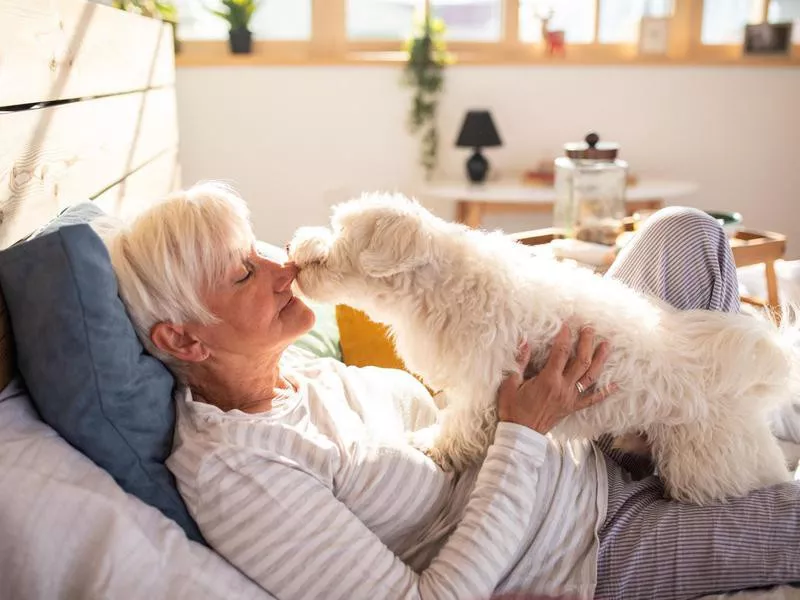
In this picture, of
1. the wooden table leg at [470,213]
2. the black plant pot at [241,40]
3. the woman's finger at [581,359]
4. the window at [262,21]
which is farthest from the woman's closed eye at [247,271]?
the window at [262,21]

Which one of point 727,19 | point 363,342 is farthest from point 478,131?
point 363,342

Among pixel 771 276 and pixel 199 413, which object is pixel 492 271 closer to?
pixel 199 413

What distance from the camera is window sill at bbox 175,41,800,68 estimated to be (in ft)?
15.3

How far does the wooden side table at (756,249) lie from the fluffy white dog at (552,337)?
1.16m

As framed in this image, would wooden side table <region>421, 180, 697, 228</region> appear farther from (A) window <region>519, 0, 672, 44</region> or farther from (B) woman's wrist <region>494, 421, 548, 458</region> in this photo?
(B) woman's wrist <region>494, 421, 548, 458</region>

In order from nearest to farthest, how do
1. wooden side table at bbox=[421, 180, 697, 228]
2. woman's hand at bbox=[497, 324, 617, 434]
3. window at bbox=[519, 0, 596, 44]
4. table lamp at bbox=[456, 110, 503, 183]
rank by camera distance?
woman's hand at bbox=[497, 324, 617, 434], wooden side table at bbox=[421, 180, 697, 228], table lamp at bbox=[456, 110, 503, 183], window at bbox=[519, 0, 596, 44]

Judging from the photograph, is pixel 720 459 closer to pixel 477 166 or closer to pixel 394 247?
pixel 394 247

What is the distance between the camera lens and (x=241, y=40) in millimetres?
4660

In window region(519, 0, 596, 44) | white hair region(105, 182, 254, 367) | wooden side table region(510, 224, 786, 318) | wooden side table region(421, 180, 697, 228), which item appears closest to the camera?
white hair region(105, 182, 254, 367)

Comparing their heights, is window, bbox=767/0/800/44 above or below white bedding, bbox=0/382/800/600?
above

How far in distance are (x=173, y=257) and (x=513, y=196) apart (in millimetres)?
3149

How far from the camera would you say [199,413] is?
1339 millimetres

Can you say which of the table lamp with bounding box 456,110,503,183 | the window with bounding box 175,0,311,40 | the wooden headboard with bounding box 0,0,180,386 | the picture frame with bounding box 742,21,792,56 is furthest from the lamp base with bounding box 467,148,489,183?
the wooden headboard with bounding box 0,0,180,386

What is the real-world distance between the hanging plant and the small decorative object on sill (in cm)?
62
